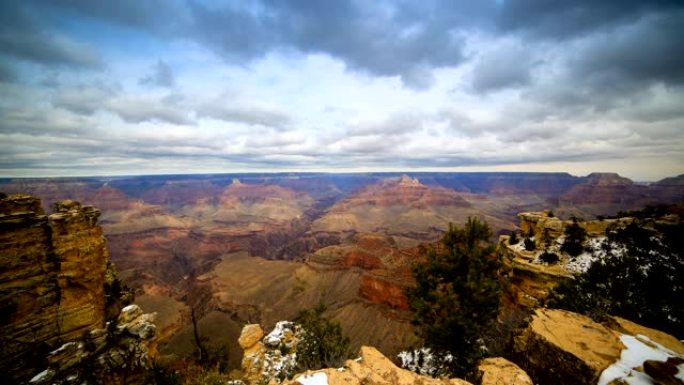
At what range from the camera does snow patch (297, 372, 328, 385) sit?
6.78 meters

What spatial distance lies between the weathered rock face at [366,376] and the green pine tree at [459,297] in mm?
7316

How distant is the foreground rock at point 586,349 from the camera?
7082mm

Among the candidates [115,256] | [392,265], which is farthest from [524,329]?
[115,256]

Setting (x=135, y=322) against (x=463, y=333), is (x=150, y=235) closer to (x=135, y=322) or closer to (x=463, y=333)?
(x=135, y=322)

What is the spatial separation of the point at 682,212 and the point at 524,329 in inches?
1500

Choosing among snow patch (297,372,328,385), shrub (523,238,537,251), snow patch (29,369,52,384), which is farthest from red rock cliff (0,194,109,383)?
shrub (523,238,537,251)

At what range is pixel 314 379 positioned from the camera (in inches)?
273

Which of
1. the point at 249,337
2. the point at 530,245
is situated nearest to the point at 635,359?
the point at 530,245

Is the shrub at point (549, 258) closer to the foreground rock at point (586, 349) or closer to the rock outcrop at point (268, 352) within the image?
the foreground rock at point (586, 349)

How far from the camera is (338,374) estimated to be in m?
7.20

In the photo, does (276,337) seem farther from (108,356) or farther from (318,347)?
(108,356)

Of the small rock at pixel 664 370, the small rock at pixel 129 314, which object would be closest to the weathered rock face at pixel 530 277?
the small rock at pixel 664 370

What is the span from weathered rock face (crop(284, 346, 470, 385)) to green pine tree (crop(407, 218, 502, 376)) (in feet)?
24.0

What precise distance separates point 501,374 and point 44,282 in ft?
74.8
